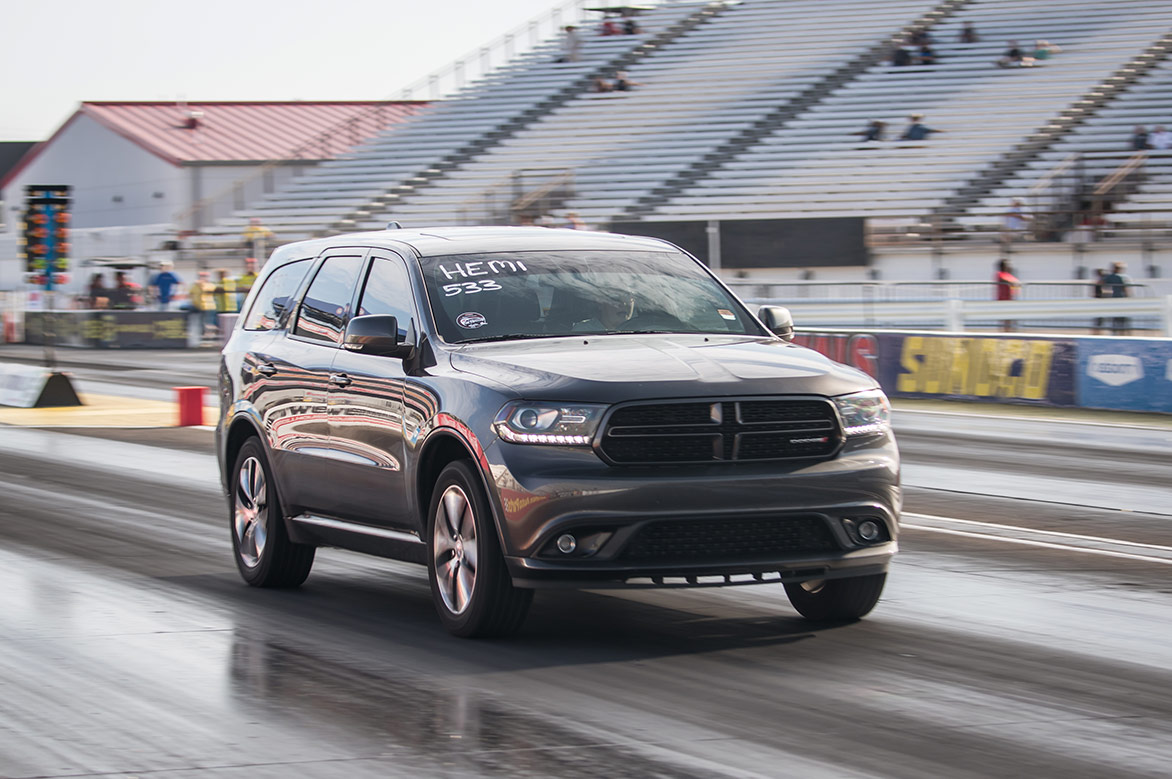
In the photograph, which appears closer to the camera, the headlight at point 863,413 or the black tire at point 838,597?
the headlight at point 863,413

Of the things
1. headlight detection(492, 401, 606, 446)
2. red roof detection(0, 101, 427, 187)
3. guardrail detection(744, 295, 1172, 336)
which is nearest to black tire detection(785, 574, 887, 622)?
headlight detection(492, 401, 606, 446)

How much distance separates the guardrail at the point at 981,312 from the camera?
25.4m

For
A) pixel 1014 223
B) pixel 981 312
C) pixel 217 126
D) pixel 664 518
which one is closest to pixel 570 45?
pixel 1014 223

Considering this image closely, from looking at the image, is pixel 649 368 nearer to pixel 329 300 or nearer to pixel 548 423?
pixel 548 423

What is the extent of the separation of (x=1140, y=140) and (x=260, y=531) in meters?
35.1

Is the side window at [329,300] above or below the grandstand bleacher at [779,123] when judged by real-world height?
below

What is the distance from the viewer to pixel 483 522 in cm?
713

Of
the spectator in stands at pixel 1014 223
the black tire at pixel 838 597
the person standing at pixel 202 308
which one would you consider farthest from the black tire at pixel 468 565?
the person standing at pixel 202 308

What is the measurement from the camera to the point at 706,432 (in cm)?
693

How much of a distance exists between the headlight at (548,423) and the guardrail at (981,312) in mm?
17833

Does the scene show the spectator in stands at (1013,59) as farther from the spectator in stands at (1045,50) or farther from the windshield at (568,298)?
the windshield at (568,298)

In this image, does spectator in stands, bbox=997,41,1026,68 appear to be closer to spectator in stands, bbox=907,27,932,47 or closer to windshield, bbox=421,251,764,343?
spectator in stands, bbox=907,27,932,47

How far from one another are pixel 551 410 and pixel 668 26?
51734 mm

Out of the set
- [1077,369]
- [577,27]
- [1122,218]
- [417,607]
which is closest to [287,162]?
[577,27]
